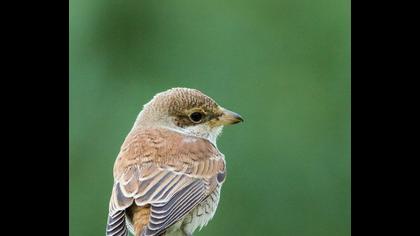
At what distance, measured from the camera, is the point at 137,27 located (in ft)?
14.5

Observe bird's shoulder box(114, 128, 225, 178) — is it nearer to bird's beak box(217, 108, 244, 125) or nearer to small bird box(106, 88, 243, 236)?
small bird box(106, 88, 243, 236)

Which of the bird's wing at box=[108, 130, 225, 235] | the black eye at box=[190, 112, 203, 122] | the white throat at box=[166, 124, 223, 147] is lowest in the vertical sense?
the bird's wing at box=[108, 130, 225, 235]

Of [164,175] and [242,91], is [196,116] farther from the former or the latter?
[164,175]

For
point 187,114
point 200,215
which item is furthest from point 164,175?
point 187,114

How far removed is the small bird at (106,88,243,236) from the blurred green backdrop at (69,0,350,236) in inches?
2.6

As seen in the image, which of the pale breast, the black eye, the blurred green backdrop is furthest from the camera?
the black eye

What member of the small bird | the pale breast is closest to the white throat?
the small bird

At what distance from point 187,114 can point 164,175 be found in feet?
1.20

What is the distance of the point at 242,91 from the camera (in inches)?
167

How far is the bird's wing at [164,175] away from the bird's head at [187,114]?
62mm

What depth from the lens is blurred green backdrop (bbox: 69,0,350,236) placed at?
13.4 feet

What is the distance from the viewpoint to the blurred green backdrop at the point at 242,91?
13.4ft

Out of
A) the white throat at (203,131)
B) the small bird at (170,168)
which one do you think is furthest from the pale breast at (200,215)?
the white throat at (203,131)

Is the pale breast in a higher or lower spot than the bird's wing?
lower
